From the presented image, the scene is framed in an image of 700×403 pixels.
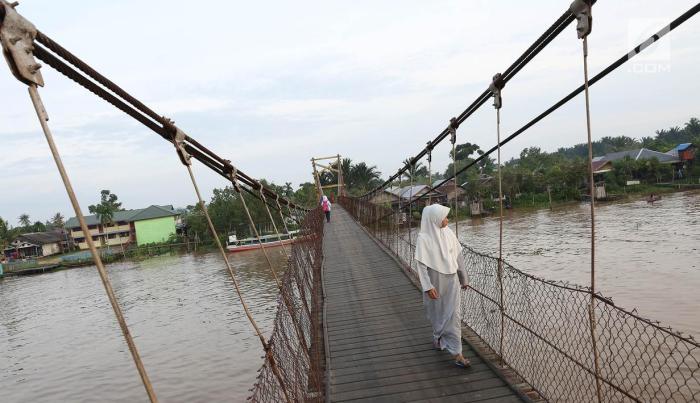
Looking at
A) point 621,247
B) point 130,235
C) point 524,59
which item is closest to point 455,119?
point 524,59

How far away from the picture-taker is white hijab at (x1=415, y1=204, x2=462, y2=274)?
10.0ft

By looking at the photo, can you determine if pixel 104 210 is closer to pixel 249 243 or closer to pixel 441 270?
pixel 249 243

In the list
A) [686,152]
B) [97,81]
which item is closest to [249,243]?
[686,152]

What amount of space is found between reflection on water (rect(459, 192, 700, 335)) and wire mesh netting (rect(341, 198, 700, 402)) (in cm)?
163

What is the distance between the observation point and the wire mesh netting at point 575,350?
7.46 feet

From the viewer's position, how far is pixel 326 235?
10.6 meters

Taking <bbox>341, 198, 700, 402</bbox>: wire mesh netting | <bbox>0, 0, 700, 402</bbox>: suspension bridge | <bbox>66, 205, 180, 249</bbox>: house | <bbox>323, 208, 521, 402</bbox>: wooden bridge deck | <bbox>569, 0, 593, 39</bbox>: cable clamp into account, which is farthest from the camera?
<bbox>66, 205, 180, 249</bbox>: house

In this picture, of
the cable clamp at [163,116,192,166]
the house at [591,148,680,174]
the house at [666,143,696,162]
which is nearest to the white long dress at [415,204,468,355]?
the cable clamp at [163,116,192,166]

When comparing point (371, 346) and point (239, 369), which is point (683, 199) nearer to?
point (239, 369)

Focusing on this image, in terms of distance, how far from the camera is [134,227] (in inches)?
1471

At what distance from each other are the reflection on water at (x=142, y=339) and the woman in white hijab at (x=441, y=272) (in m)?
4.71

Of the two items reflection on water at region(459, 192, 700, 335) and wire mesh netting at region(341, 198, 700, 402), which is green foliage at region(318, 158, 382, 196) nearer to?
reflection on water at region(459, 192, 700, 335)

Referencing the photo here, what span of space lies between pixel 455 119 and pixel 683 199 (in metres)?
23.5

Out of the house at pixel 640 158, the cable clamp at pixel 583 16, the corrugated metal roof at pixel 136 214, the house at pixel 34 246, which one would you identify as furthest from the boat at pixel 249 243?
the cable clamp at pixel 583 16
